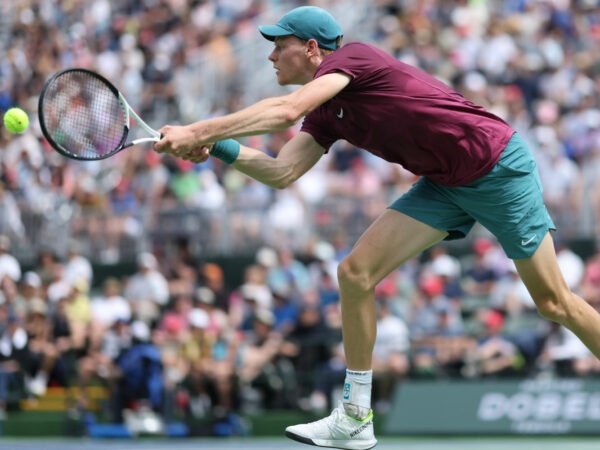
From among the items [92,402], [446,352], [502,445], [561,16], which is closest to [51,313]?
[92,402]

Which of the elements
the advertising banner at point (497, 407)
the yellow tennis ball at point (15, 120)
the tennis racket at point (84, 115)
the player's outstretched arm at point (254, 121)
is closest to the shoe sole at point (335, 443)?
the player's outstretched arm at point (254, 121)

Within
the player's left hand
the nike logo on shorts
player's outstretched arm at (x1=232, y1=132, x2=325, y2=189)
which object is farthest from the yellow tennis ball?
the nike logo on shorts

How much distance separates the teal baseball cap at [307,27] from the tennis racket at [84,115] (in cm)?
90

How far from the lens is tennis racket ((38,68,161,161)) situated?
23.4 feet

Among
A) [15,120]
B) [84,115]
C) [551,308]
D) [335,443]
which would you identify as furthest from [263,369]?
[551,308]

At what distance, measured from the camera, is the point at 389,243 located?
7246 mm

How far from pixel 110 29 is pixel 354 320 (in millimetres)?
16982

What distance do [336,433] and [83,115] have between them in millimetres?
2462

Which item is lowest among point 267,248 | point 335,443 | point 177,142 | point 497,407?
point 335,443

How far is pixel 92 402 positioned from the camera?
49.8ft

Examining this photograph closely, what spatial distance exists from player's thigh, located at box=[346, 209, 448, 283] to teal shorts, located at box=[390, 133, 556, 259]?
6 centimetres

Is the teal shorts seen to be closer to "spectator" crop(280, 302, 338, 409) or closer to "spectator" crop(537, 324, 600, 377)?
"spectator" crop(537, 324, 600, 377)

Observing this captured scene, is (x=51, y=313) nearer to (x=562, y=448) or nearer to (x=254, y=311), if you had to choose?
(x=254, y=311)

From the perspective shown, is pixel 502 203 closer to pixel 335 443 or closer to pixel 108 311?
pixel 335 443
